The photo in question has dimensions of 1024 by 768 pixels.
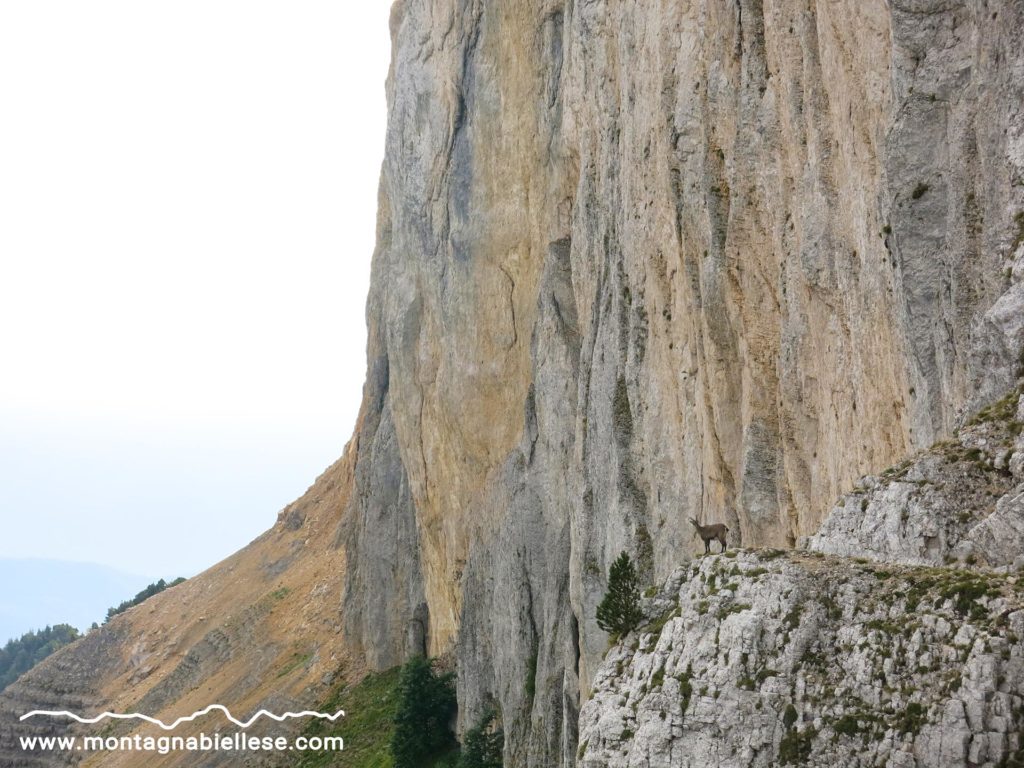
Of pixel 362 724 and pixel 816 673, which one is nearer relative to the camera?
pixel 816 673

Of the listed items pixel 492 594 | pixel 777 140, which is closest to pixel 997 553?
pixel 777 140

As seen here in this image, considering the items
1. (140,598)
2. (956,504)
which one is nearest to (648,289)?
(956,504)

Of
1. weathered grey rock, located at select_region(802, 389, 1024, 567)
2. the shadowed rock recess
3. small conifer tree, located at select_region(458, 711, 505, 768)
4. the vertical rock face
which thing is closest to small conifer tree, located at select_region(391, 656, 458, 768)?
the shadowed rock recess

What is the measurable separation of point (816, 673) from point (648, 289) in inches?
609

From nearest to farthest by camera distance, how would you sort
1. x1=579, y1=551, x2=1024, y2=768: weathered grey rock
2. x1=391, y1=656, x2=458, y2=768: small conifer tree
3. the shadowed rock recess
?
x1=579, y1=551, x2=1024, y2=768: weathered grey rock < the shadowed rock recess < x1=391, y1=656, x2=458, y2=768: small conifer tree

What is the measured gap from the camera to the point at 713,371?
21578 millimetres

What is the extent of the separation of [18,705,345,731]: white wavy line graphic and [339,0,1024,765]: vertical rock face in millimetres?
4313

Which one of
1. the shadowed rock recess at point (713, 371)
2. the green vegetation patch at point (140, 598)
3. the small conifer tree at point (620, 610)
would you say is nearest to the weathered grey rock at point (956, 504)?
the shadowed rock recess at point (713, 371)

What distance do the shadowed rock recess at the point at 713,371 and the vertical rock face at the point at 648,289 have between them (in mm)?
82

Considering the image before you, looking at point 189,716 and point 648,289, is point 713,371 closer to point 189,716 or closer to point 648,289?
point 648,289

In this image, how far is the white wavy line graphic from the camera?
50438mm

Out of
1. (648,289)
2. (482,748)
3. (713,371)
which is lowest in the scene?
(482,748)

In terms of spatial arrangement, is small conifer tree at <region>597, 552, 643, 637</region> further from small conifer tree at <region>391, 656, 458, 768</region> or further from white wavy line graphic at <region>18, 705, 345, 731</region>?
white wavy line graphic at <region>18, 705, 345, 731</region>

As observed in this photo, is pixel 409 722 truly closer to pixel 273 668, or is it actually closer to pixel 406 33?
pixel 273 668
